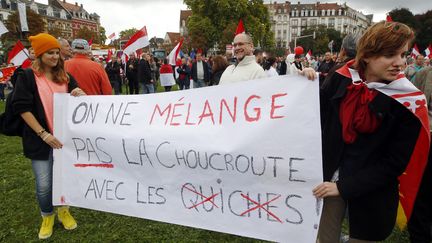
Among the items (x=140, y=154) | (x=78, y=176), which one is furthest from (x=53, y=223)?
(x=140, y=154)

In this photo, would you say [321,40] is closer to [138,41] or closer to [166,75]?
[166,75]

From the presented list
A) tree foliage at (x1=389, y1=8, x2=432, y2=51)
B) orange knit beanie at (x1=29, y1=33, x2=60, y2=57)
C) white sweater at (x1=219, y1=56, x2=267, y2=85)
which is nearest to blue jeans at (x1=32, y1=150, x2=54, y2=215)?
orange knit beanie at (x1=29, y1=33, x2=60, y2=57)

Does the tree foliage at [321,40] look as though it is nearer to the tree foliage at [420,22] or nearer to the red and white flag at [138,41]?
the tree foliage at [420,22]

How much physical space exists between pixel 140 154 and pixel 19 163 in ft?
14.0

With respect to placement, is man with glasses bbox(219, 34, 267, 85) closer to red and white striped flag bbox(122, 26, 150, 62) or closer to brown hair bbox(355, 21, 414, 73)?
brown hair bbox(355, 21, 414, 73)

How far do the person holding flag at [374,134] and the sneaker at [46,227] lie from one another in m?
2.65

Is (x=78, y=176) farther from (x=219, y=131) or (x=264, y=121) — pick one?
(x=264, y=121)

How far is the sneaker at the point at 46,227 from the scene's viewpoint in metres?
3.11

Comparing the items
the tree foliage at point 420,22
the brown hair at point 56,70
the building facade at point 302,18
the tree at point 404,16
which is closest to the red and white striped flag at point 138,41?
the brown hair at point 56,70

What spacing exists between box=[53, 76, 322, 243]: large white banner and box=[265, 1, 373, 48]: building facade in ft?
397

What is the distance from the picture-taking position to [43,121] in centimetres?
273

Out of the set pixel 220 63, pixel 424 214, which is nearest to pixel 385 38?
pixel 424 214

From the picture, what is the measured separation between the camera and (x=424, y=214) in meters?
2.87

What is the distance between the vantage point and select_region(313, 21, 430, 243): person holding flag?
5.13 ft
